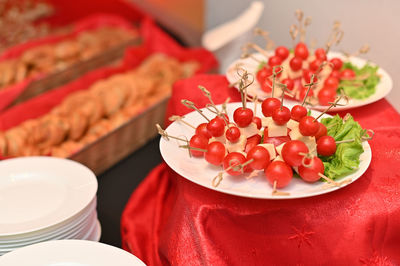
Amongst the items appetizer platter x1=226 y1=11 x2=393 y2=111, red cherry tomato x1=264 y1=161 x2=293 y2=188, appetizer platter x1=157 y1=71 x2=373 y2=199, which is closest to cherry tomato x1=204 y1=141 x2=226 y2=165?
appetizer platter x1=157 y1=71 x2=373 y2=199

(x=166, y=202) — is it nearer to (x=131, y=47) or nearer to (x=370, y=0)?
(x=370, y=0)

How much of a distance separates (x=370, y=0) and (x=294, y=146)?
1.06 m

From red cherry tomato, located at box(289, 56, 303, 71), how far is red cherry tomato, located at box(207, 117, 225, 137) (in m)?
0.45

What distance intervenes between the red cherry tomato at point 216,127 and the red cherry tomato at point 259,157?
0.36 ft

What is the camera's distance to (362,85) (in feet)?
4.97

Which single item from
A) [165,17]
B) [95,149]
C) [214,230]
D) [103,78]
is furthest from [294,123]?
[165,17]

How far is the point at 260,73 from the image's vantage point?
1469 millimetres

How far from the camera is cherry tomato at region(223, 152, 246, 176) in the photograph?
3.46 feet

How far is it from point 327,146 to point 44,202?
2.78 ft

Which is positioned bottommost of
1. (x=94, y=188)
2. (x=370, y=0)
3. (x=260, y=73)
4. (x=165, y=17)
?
(x=165, y=17)

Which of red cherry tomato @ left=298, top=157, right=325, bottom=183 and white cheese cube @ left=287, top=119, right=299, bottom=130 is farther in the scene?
white cheese cube @ left=287, top=119, right=299, bottom=130

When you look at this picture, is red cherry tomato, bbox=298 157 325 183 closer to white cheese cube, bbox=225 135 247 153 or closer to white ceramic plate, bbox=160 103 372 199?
white ceramic plate, bbox=160 103 372 199

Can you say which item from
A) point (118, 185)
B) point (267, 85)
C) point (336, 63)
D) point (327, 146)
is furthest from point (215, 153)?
point (118, 185)

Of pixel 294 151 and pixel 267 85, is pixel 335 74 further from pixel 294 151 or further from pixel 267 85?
pixel 294 151
